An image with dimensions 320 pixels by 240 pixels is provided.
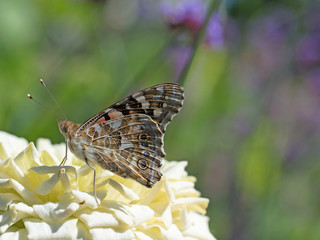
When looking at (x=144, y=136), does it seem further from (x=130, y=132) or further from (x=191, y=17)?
(x=191, y=17)

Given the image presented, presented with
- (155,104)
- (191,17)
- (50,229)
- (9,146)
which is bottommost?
(50,229)

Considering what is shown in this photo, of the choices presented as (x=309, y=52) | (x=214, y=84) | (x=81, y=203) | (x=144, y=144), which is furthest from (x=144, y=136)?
(x=309, y=52)

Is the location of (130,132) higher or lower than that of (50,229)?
higher

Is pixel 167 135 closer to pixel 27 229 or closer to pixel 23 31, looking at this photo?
pixel 23 31

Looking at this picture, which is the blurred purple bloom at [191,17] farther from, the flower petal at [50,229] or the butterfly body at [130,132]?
the flower petal at [50,229]

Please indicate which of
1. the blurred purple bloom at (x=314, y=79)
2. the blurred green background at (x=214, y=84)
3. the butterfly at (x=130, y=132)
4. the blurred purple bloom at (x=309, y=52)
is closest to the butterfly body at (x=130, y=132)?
the butterfly at (x=130, y=132)

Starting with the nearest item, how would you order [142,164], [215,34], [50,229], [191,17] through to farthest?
[50,229] < [142,164] < [191,17] < [215,34]

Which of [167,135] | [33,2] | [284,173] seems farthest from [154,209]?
[284,173]

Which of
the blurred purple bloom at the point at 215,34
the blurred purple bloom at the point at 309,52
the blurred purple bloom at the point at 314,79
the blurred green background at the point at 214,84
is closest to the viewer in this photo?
the blurred green background at the point at 214,84
